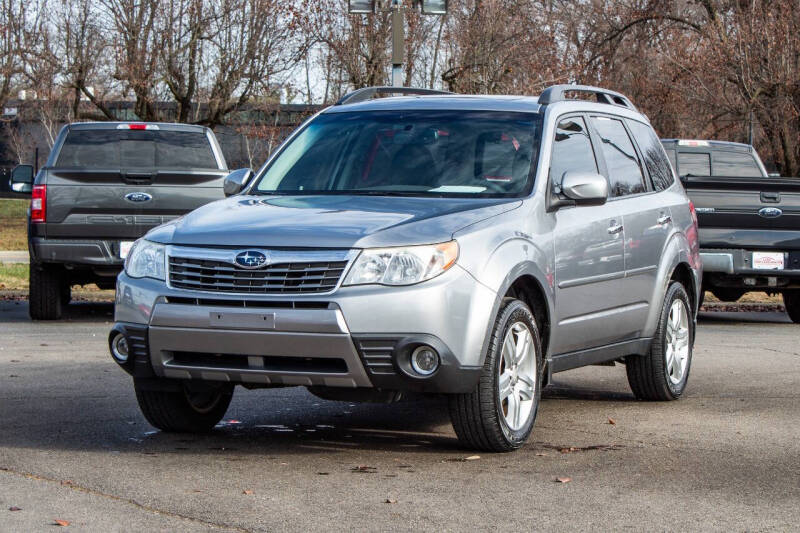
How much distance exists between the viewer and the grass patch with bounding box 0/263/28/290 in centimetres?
1878

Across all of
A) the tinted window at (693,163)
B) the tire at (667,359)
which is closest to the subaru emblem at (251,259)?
the tire at (667,359)

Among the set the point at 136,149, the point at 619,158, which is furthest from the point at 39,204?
the point at 619,158

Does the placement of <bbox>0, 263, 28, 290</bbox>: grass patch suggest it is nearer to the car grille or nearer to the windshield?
the windshield

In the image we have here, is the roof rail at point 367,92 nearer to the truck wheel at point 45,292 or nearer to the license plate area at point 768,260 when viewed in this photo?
the truck wheel at point 45,292

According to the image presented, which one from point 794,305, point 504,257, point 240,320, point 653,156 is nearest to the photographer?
point 240,320

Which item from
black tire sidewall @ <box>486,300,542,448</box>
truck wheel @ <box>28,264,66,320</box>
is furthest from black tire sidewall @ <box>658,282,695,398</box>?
truck wheel @ <box>28,264,66,320</box>

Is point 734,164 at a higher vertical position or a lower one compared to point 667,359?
higher

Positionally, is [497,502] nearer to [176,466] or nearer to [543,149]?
[176,466]

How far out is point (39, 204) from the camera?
13000 millimetres

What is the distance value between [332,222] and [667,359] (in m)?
3.23

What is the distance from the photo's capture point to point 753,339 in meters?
13.2

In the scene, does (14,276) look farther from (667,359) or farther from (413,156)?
(413,156)

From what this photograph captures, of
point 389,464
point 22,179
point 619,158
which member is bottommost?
point 389,464

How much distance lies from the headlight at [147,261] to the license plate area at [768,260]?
8.95 meters
